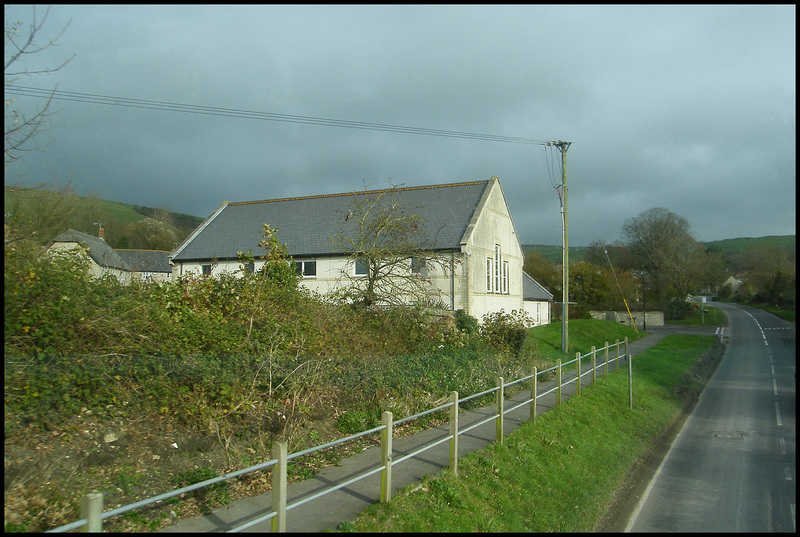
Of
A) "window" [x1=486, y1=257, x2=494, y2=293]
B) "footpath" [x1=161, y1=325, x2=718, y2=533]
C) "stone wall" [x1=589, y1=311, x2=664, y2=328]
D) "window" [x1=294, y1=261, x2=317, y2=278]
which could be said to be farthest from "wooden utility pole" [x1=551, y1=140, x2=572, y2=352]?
"stone wall" [x1=589, y1=311, x2=664, y2=328]

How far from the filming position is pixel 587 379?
1845cm

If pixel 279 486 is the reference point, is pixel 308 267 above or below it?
above

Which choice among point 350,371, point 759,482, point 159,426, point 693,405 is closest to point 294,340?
point 350,371

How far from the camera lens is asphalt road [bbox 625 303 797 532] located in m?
7.90

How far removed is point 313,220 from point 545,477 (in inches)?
957

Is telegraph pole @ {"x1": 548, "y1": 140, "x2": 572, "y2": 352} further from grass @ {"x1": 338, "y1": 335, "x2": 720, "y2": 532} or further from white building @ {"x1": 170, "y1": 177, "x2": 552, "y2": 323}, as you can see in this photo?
grass @ {"x1": 338, "y1": 335, "x2": 720, "y2": 532}

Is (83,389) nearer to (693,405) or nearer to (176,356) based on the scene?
(176,356)

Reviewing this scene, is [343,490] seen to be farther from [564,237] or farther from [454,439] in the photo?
[564,237]

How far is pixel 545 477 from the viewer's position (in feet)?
29.2

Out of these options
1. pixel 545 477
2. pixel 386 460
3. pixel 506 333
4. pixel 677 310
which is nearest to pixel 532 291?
pixel 677 310

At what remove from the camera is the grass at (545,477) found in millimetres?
6645

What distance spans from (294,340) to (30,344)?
13.1 feet

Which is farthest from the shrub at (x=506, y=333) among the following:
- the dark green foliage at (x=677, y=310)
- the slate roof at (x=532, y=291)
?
the dark green foliage at (x=677, y=310)

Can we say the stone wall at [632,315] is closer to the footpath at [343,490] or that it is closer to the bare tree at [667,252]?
the bare tree at [667,252]
